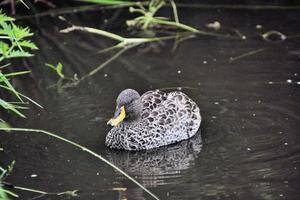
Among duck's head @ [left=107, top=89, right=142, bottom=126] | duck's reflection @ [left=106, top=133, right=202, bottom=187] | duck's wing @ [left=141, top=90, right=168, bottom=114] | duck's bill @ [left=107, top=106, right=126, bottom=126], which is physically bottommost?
duck's reflection @ [left=106, top=133, right=202, bottom=187]

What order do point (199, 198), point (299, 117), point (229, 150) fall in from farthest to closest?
point (299, 117)
point (229, 150)
point (199, 198)

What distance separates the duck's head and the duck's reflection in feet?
1.30

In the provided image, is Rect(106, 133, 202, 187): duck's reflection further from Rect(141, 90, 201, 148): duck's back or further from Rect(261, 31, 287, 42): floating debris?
Rect(261, 31, 287, 42): floating debris

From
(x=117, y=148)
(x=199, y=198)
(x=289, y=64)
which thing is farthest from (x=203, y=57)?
(x=199, y=198)

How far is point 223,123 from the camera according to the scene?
9.94 meters

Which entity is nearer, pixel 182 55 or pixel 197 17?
pixel 182 55

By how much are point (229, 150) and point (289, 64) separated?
275 centimetres

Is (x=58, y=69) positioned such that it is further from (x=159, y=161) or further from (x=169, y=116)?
(x=159, y=161)

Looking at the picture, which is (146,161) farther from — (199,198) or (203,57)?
(203,57)

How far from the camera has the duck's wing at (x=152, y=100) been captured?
10.1 meters

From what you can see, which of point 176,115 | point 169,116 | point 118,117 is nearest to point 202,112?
point 176,115

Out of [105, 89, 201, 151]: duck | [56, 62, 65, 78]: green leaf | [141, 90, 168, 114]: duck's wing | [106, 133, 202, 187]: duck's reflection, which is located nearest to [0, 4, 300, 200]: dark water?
[106, 133, 202, 187]: duck's reflection

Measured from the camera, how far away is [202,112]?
1042cm

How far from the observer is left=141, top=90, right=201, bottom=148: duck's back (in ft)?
32.2
